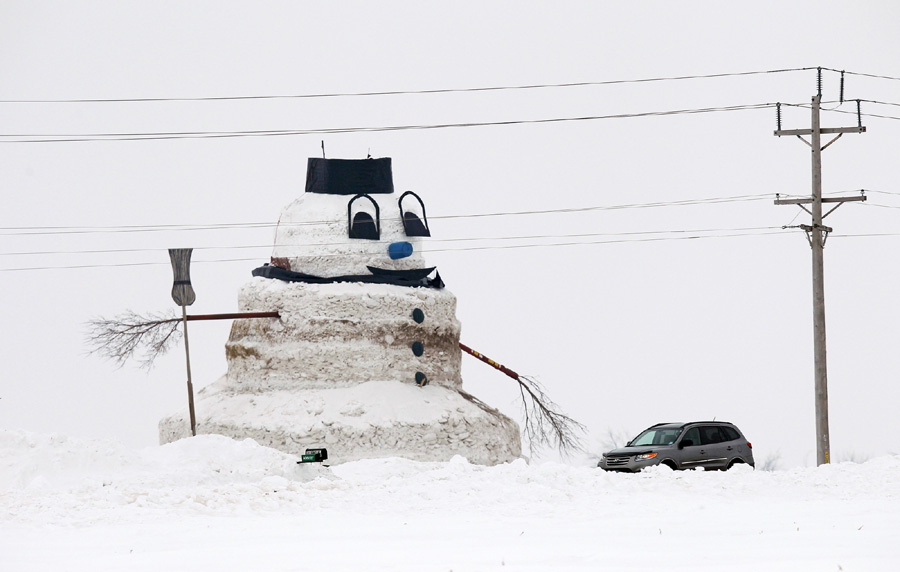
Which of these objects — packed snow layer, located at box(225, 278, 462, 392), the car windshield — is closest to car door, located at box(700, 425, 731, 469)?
the car windshield

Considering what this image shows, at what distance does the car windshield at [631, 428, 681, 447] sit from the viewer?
23125 mm

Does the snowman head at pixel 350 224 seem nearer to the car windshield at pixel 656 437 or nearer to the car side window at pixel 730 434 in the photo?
the car windshield at pixel 656 437

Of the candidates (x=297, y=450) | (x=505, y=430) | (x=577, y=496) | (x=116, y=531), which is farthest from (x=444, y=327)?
(x=116, y=531)

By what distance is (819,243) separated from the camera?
2683cm

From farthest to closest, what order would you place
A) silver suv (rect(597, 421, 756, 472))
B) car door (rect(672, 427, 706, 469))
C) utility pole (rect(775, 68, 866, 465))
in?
1. utility pole (rect(775, 68, 866, 465))
2. car door (rect(672, 427, 706, 469))
3. silver suv (rect(597, 421, 756, 472))

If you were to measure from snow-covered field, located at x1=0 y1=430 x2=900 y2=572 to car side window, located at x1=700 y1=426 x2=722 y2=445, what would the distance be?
2826 millimetres

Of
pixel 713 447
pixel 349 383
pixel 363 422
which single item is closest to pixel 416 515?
pixel 713 447

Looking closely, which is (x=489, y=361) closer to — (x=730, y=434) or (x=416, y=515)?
(x=730, y=434)

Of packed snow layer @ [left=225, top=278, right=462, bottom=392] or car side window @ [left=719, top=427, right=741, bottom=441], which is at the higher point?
packed snow layer @ [left=225, top=278, right=462, bottom=392]

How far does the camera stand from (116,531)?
15.5 m

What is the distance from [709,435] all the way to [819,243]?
243 inches

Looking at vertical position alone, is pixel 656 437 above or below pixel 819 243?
below

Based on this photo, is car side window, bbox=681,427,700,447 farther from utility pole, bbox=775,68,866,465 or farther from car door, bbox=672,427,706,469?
utility pole, bbox=775,68,866,465

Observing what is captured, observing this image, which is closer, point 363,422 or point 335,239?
point 363,422
